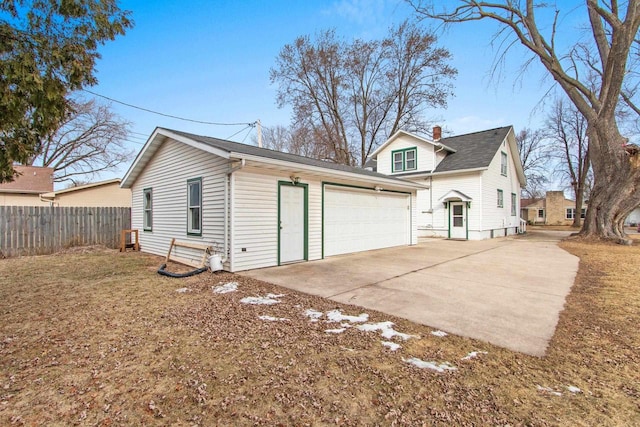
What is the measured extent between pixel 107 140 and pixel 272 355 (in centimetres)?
2747

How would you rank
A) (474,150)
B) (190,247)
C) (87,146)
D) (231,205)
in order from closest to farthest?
(231,205)
(190,247)
(474,150)
(87,146)

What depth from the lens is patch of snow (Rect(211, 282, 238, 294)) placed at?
5431 millimetres

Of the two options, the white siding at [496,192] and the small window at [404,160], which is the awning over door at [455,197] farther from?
the small window at [404,160]

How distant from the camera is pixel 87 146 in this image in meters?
23.5

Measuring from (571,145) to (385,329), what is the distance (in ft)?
122

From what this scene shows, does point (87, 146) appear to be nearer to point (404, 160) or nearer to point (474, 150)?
point (404, 160)

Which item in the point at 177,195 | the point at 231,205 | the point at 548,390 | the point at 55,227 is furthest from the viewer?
the point at 55,227

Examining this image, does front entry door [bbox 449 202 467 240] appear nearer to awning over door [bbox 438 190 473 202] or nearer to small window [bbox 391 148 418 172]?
awning over door [bbox 438 190 473 202]

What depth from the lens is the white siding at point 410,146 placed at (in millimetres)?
17062

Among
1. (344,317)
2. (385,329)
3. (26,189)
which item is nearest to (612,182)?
(385,329)

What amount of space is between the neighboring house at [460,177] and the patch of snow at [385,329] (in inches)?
468

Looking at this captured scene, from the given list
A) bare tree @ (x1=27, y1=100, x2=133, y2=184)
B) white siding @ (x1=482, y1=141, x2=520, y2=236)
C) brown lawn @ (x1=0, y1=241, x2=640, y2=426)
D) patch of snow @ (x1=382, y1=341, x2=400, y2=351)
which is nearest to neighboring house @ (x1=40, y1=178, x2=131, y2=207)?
bare tree @ (x1=27, y1=100, x2=133, y2=184)

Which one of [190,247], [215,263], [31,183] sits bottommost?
[215,263]

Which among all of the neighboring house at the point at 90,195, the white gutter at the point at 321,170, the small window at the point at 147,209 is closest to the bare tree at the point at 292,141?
the neighboring house at the point at 90,195
